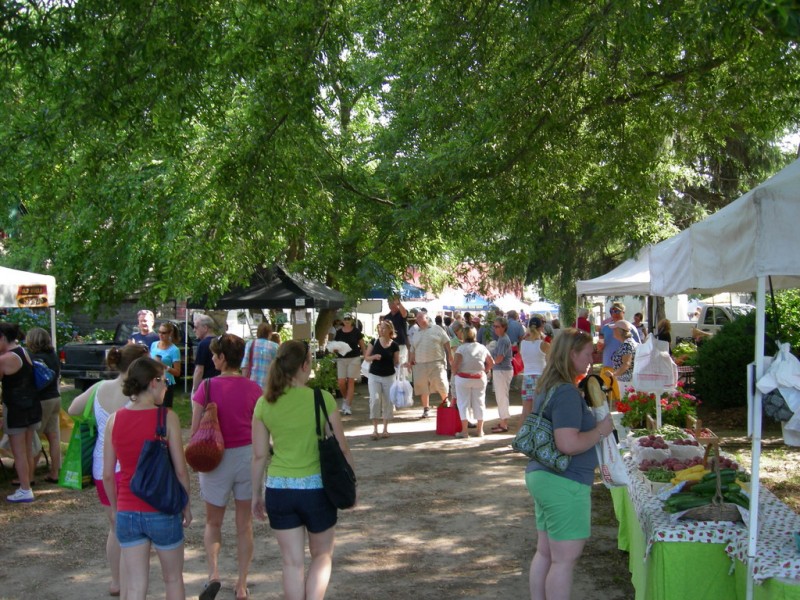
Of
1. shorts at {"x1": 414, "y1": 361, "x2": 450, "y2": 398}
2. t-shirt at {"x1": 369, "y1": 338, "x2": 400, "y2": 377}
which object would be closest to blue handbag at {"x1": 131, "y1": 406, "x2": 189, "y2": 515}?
t-shirt at {"x1": 369, "y1": 338, "x2": 400, "y2": 377}

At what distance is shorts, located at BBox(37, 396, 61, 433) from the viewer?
920cm

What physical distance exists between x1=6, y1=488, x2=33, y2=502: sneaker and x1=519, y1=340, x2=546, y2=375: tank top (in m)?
6.52

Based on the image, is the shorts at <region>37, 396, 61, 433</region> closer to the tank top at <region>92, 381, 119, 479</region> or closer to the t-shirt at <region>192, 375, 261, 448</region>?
the tank top at <region>92, 381, 119, 479</region>

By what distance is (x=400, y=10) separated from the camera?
38.9ft

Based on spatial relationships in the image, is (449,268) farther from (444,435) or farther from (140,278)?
(444,435)

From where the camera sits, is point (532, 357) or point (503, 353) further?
point (503, 353)

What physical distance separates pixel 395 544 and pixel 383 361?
534 cm

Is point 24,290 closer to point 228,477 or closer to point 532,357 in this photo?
point 228,477

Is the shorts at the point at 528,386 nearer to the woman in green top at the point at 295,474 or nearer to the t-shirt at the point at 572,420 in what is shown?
the t-shirt at the point at 572,420

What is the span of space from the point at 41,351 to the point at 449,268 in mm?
23221

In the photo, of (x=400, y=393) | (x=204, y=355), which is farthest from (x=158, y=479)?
(x=400, y=393)

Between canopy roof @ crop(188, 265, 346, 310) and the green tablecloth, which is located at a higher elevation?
canopy roof @ crop(188, 265, 346, 310)

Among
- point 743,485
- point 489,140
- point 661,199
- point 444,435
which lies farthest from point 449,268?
point 743,485

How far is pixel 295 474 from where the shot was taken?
4.51 meters
